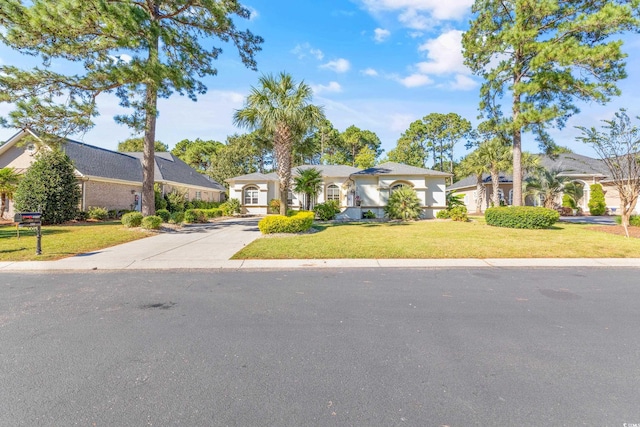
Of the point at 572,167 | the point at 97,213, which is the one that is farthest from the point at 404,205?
the point at 572,167

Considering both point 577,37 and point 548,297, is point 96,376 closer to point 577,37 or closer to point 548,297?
point 548,297

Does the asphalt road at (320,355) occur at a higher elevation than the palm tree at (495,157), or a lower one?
lower

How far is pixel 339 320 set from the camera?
4.33 metres

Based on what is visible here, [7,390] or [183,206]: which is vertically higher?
[183,206]

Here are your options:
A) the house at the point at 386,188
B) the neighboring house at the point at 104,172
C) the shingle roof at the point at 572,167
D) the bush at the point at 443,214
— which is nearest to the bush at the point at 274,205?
the house at the point at 386,188

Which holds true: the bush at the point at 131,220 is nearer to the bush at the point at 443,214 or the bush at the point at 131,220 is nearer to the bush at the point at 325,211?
the bush at the point at 325,211

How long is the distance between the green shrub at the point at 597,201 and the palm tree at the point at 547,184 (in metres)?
5.34

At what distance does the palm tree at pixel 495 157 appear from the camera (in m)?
27.0

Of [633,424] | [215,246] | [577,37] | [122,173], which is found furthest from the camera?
[122,173]

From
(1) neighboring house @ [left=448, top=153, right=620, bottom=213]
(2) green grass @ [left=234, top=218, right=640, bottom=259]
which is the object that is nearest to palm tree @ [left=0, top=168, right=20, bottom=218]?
(2) green grass @ [left=234, top=218, right=640, bottom=259]

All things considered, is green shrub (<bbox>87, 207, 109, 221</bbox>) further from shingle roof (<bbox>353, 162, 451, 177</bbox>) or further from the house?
shingle roof (<bbox>353, 162, 451, 177</bbox>)

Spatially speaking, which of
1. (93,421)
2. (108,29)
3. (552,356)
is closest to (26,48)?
(108,29)

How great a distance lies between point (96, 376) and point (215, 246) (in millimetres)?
8152

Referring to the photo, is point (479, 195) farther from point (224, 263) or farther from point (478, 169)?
point (224, 263)
